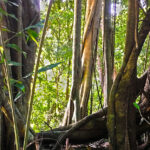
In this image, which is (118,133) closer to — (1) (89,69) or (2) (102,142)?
(2) (102,142)

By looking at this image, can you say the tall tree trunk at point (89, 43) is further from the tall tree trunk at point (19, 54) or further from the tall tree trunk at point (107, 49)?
the tall tree trunk at point (19, 54)

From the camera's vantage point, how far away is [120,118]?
1.44 m

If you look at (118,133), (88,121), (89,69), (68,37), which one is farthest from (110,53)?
(68,37)

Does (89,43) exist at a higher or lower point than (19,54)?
higher

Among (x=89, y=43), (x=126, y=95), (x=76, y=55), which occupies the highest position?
(x=89, y=43)

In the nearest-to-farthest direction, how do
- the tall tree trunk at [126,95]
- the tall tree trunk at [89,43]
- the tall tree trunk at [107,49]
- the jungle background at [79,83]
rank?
the jungle background at [79,83] < the tall tree trunk at [126,95] < the tall tree trunk at [107,49] < the tall tree trunk at [89,43]

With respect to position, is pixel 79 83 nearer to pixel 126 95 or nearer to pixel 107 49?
pixel 107 49

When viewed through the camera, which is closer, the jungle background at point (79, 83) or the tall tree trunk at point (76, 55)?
the jungle background at point (79, 83)

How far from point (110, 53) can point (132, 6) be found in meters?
0.66

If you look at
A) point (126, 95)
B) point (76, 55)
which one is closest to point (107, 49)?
point (76, 55)

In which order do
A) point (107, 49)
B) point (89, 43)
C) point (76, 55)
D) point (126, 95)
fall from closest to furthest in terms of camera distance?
point (126, 95)
point (76, 55)
point (107, 49)
point (89, 43)

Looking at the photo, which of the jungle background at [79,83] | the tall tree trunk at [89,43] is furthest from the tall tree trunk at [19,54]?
the tall tree trunk at [89,43]

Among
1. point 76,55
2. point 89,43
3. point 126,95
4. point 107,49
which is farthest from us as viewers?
point 89,43

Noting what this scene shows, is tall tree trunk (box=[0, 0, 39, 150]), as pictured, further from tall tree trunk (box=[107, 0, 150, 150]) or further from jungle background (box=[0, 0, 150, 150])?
tall tree trunk (box=[107, 0, 150, 150])
